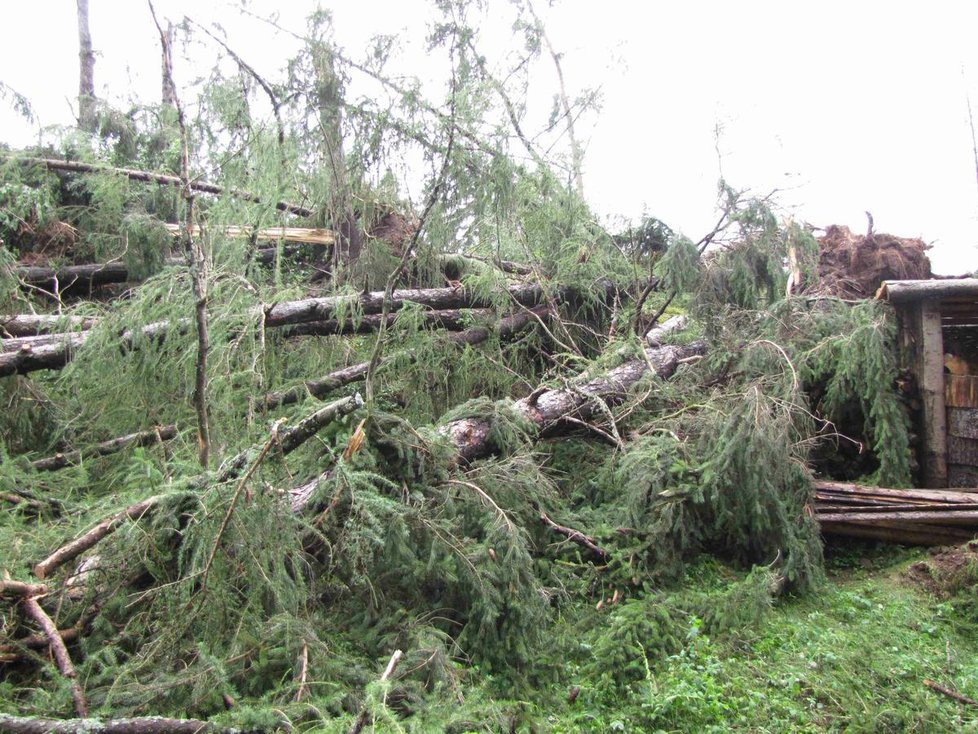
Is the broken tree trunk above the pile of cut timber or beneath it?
above

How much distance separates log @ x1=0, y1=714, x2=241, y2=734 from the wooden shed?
5.04 metres

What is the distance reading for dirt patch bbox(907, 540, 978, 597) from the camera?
A: 13.5 feet

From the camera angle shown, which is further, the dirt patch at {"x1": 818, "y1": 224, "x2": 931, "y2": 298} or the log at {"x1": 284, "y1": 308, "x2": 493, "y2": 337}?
the dirt patch at {"x1": 818, "y1": 224, "x2": 931, "y2": 298}

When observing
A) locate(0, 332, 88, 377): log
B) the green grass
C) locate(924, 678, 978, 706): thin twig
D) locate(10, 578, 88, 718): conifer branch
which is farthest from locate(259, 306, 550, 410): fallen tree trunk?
locate(924, 678, 978, 706): thin twig

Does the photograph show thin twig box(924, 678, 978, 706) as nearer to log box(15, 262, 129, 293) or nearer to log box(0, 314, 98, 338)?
log box(0, 314, 98, 338)

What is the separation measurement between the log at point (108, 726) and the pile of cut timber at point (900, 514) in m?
3.90

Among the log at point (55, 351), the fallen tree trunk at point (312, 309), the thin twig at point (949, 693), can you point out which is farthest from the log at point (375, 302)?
the thin twig at point (949, 693)

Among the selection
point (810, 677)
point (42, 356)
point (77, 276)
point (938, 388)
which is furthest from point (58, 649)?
point (938, 388)

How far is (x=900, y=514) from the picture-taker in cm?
467

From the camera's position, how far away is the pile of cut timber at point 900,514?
180 inches

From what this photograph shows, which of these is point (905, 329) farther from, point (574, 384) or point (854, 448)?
point (574, 384)

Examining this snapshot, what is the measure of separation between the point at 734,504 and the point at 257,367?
3260 mm

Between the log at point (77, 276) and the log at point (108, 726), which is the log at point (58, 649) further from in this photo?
the log at point (77, 276)

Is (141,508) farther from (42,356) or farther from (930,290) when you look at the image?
(930,290)
